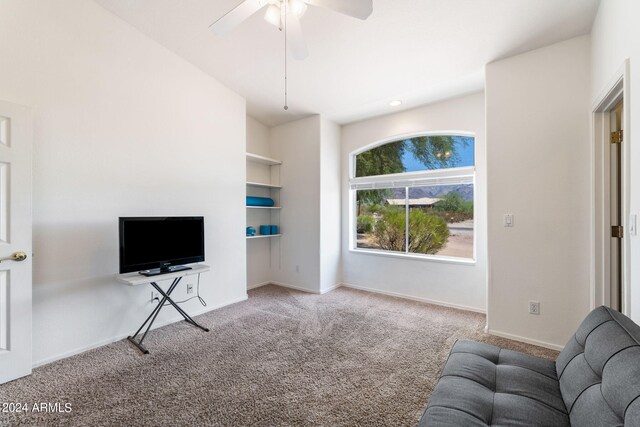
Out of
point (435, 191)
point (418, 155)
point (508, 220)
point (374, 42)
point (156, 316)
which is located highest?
point (374, 42)

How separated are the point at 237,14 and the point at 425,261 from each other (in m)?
3.57

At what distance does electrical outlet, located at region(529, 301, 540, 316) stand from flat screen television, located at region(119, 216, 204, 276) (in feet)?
11.0

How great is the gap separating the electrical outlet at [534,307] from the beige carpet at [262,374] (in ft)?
1.11

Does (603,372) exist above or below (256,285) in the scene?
above

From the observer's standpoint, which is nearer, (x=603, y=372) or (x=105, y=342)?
(x=603, y=372)

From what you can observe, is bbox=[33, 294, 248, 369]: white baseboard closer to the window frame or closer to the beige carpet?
the beige carpet

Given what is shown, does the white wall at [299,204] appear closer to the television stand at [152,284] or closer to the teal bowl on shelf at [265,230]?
the teal bowl on shelf at [265,230]

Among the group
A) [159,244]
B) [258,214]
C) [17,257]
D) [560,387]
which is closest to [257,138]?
[258,214]

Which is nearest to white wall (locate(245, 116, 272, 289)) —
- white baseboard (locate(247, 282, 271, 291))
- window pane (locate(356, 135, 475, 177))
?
white baseboard (locate(247, 282, 271, 291))

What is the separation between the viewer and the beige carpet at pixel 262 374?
5.85 feet

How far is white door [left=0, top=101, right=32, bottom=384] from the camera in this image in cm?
210

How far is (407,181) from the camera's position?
4.22m

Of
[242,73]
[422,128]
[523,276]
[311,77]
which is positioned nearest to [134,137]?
[242,73]

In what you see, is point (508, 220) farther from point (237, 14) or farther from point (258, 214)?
point (258, 214)
